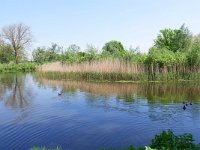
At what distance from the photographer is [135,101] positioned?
16.8 meters

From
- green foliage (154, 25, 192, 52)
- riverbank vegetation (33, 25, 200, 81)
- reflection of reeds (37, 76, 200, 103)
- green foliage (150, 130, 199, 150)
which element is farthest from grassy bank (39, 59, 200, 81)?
green foliage (150, 130, 199, 150)

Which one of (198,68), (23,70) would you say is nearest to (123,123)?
(198,68)

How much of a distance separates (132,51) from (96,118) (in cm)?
1668

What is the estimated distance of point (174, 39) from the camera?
39844 millimetres

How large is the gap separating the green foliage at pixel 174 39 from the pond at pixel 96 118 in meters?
19.0

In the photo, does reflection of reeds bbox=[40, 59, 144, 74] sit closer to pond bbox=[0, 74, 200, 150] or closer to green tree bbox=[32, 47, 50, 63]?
pond bbox=[0, 74, 200, 150]

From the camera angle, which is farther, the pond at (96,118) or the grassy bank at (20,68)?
the grassy bank at (20,68)

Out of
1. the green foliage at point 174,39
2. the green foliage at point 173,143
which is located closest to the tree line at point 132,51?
the green foliage at point 174,39

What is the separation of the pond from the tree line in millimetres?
5332

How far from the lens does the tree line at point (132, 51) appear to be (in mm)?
26047

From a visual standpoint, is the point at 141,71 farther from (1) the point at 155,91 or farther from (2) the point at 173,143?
(2) the point at 173,143

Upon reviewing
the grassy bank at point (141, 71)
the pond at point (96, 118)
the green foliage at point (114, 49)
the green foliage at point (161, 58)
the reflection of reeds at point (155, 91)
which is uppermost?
the green foliage at point (114, 49)

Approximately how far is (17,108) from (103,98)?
4.68 m

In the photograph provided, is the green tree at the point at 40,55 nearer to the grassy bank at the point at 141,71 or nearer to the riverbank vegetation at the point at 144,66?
the riverbank vegetation at the point at 144,66
